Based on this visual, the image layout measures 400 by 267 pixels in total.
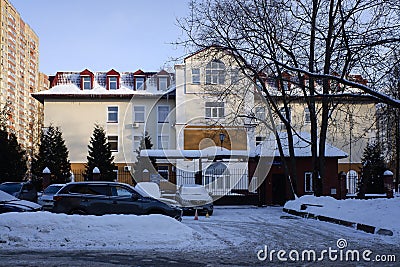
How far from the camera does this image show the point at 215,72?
31.7m

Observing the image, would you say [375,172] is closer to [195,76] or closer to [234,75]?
[195,76]

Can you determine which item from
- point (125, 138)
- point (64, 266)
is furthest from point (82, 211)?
point (125, 138)

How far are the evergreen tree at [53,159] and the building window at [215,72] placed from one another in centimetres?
1525

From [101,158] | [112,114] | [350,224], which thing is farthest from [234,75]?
[112,114]

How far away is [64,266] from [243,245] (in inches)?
193

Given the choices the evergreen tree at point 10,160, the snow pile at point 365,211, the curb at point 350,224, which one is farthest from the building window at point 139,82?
the curb at point 350,224

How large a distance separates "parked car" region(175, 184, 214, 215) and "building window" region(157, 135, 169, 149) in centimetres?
2192

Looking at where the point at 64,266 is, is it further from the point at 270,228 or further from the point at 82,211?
the point at 270,228

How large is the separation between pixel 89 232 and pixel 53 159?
30.1 metres

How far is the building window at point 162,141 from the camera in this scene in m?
47.8

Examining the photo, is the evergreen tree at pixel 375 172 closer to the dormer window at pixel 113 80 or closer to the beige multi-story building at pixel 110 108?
the beige multi-story building at pixel 110 108

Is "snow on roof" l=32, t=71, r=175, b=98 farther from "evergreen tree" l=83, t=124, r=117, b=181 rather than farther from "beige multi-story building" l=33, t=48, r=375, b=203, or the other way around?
"evergreen tree" l=83, t=124, r=117, b=181

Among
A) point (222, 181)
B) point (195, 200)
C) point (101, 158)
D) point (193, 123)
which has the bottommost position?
point (195, 200)

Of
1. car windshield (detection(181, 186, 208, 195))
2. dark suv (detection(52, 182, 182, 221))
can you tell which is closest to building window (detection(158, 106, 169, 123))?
car windshield (detection(181, 186, 208, 195))
